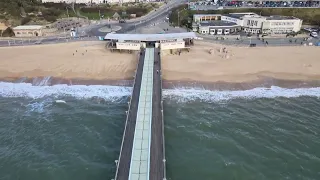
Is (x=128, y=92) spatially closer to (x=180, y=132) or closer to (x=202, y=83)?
(x=202, y=83)

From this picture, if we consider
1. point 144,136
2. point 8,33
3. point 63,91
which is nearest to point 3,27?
point 8,33

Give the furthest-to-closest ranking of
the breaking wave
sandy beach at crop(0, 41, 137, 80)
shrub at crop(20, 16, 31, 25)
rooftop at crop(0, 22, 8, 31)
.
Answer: shrub at crop(20, 16, 31, 25) < rooftop at crop(0, 22, 8, 31) < sandy beach at crop(0, 41, 137, 80) < the breaking wave

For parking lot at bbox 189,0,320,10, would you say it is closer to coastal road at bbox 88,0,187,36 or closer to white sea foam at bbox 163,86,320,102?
coastal road at bbox 88,0,187,36

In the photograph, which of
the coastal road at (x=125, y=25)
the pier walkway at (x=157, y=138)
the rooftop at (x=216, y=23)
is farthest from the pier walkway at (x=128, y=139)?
the rooftop at (x=216, y=23)

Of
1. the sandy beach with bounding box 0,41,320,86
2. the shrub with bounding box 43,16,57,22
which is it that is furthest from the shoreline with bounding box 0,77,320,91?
the shrub with bounding box 43,16,57,22

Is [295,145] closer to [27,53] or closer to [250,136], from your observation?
[250,136]

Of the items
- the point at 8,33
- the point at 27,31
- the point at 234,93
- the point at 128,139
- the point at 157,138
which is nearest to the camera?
the point at 128,139

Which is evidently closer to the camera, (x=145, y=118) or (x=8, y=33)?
(x=145, y=118)
